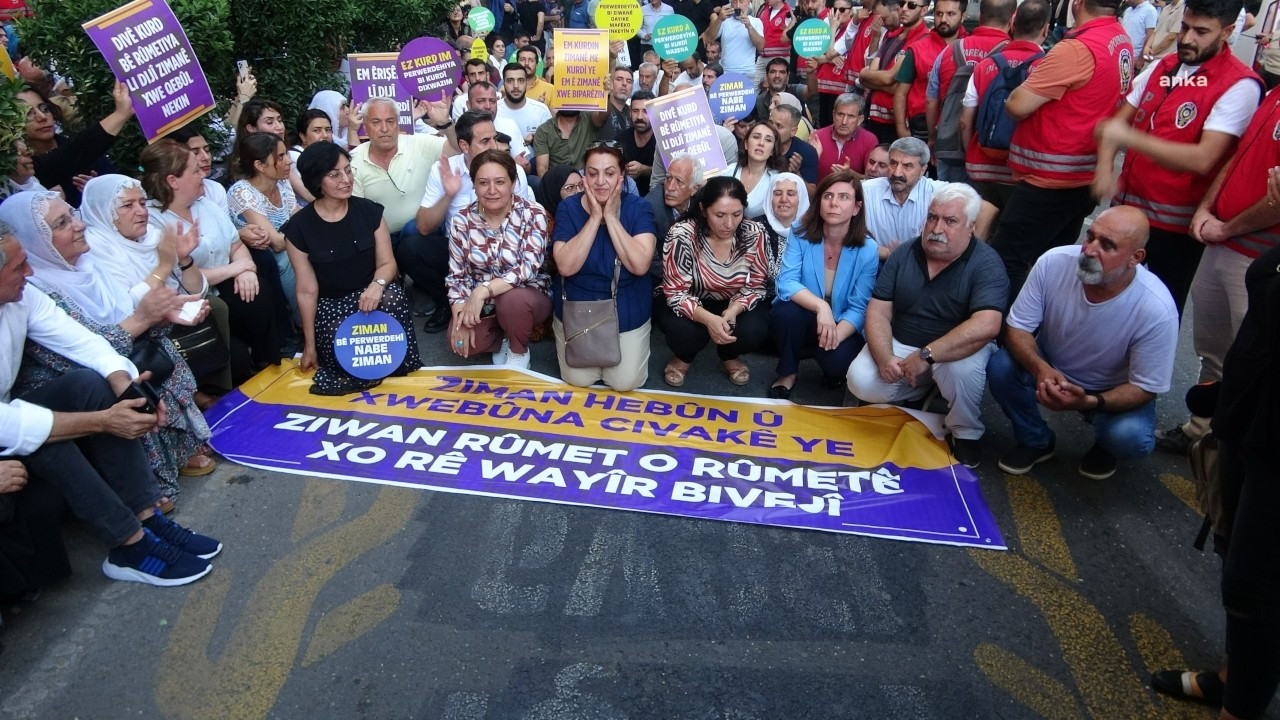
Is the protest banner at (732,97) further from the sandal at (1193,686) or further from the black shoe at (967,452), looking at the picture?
the sandal at (1193,686)

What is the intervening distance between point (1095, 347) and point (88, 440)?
442 centimetres

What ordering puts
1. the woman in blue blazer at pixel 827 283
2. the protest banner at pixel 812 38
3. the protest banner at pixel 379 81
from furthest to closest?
the protest banner at pixel 812 38 → the protest banner at pixel 379 81 → the woman in blue blazer at pixel 827 283

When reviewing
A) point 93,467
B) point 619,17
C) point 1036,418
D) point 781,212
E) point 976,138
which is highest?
point 619,17

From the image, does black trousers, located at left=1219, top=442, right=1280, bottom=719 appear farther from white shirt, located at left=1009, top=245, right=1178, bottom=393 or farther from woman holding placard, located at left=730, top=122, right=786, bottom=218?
woman holding placard, located at left=730, top=122, right=786, bottom=218

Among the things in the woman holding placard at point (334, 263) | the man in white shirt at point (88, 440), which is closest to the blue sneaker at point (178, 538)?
the man in white shirt at point (88, 440)

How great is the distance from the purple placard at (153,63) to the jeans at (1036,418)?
4.95m

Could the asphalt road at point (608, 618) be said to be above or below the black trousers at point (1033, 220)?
below

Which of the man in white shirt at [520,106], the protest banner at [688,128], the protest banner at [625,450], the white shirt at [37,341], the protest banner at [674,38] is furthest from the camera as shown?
the protest banner at [674,38]

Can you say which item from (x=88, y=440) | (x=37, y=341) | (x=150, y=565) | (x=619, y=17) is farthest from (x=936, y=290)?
(x=619, y=17)

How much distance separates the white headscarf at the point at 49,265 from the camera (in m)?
3.54

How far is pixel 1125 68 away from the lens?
4.93 m

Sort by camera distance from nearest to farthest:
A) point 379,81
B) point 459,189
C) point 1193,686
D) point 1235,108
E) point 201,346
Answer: point 1193,686 < point 1235,108 < point 201,346 < point 459,189 < point 379,81

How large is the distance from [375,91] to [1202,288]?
6109 mm

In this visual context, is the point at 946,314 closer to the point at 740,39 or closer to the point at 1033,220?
the point at 1033,220
